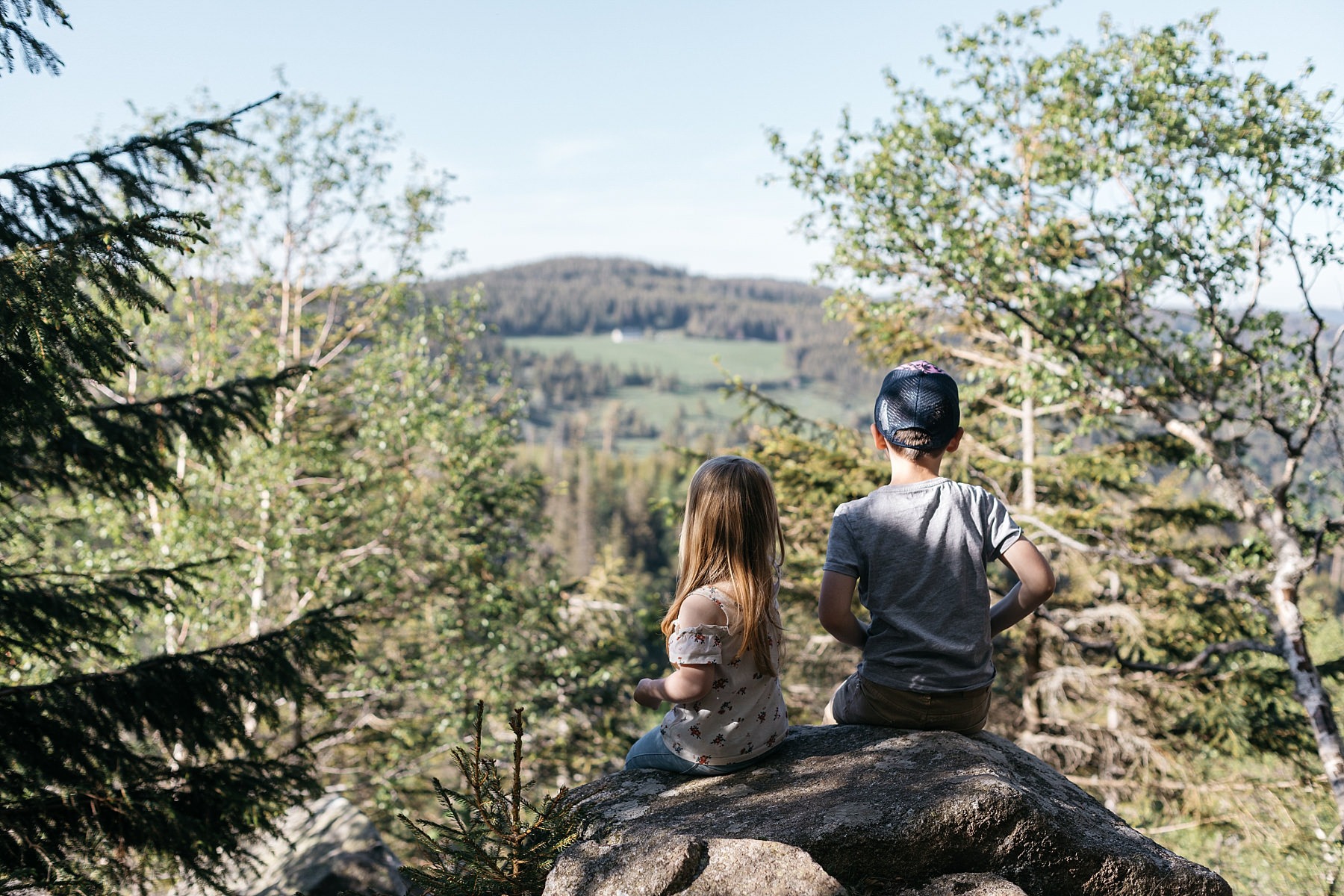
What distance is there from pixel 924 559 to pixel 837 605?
1.26 ft

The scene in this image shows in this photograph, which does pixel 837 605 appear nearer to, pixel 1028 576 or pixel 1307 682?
pixel 1028 576

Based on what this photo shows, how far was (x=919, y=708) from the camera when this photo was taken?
3502mm

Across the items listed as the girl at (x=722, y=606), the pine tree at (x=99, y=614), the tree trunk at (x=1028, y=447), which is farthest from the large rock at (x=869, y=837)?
the tree trunk at (x=1028, y=447)

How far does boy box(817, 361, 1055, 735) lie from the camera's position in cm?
327

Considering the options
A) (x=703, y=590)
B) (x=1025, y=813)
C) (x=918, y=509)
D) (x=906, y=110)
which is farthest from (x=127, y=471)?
(x=906, y=110)

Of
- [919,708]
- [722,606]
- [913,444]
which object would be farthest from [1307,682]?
[722,606]

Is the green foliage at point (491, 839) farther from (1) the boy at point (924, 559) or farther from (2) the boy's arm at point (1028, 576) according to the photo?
(2) the boy's arm at point (1028, 576)

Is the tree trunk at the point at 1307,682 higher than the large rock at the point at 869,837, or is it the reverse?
the large rock at the point at 869,837

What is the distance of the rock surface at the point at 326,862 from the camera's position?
5.98 metres

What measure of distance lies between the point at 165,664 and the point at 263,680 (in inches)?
18.6

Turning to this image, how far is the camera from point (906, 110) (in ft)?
30.8

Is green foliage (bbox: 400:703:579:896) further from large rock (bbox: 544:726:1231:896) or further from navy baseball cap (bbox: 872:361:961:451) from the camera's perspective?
navy baseball cap (bbox: 872:361:961:451)

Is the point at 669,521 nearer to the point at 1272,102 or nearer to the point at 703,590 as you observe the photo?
the point at 1272,102

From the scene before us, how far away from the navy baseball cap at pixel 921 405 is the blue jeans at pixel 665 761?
1390 millimetres
